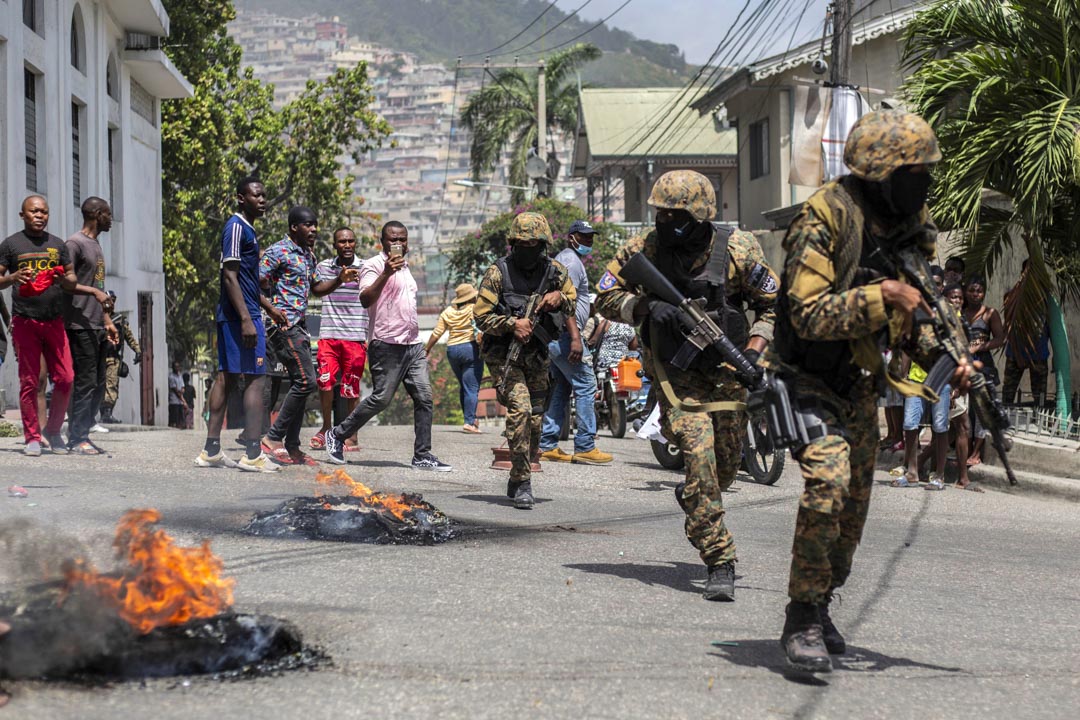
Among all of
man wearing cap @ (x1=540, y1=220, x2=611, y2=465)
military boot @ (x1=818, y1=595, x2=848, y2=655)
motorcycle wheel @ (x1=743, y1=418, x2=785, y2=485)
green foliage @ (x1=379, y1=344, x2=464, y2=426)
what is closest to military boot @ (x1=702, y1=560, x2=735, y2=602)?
Answer: military boot @ (x1=818, y1=595, x2=848, y2=655)

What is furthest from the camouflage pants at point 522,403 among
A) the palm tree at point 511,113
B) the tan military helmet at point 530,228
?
the palm tree at point 511,113

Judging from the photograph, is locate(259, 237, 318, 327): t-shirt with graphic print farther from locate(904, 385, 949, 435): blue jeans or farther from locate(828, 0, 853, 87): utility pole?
locate(828, 0, 853, 87): utility pole

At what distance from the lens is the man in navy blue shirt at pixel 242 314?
924 centimetres

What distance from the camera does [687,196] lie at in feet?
19.5

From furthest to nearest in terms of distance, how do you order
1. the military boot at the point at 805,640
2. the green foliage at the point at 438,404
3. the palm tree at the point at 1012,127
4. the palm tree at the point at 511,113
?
the green foliage at the point at 438,404 < the palm tree at the point at 511,113 < the palm tree at the point at 1012,127 < the military boot at the point at 805,640

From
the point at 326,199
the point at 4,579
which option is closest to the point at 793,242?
the point at 4,579

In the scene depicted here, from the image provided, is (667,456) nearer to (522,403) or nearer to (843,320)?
(522,403)

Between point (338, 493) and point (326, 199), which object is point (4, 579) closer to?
point (338, 493)

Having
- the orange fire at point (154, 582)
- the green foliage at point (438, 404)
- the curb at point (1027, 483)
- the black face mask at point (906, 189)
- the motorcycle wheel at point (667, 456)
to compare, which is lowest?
the green foliage at point (438, 404)

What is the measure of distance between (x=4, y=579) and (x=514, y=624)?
197 centimetres

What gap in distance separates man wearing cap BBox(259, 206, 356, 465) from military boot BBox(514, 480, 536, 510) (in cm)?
222

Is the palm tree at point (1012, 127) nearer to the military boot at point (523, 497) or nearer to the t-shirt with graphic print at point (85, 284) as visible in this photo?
the military boot at point (523, 497)

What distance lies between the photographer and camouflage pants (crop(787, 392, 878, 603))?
15.1 feet

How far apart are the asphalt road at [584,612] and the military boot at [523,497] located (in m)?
0.08
